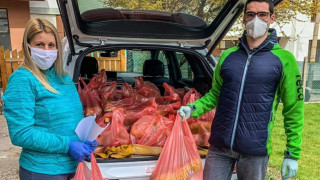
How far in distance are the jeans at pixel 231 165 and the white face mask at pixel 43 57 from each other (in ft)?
3.79

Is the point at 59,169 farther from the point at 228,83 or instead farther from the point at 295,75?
the point at 295,75

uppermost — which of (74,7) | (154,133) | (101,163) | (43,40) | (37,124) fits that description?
(74,7)

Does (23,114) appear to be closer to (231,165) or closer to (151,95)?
(231,165)

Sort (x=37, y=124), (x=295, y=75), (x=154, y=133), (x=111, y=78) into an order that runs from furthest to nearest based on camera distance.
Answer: (x=111, y=78), (x=154, y=133), (x=295, y=75), (x=37, y=124)

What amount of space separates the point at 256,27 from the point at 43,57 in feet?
4.06

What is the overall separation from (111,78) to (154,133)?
2270 millimetres

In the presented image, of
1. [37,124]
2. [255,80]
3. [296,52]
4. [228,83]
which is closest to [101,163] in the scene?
[37,124]

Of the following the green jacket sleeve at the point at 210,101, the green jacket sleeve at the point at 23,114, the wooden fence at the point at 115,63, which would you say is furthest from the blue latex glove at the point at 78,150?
the wooden fence at the point at 115,63

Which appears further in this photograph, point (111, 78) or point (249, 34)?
point (111, 78)

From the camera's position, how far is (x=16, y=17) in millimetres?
10008

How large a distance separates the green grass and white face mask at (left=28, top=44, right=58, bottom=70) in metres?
2.59

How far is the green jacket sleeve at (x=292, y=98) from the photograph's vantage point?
1558 millimetres

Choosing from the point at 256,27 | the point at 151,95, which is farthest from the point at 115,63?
the point at 256,27

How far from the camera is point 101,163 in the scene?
5.80ft
